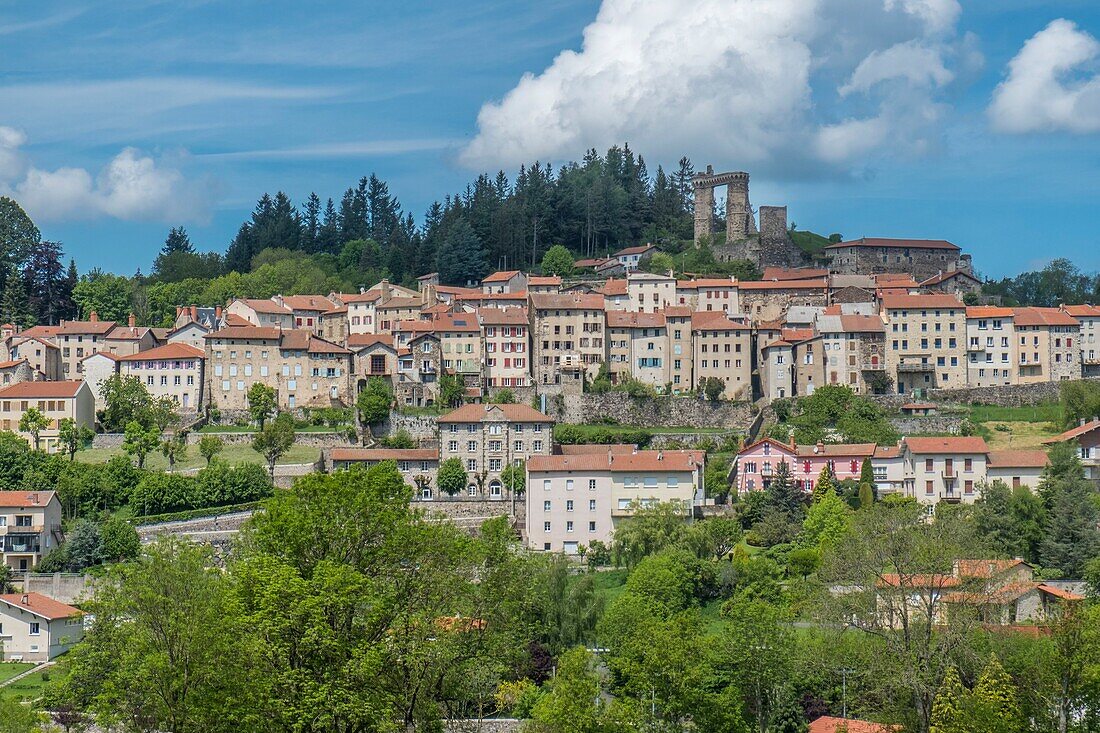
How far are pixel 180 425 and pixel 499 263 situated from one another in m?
45.0

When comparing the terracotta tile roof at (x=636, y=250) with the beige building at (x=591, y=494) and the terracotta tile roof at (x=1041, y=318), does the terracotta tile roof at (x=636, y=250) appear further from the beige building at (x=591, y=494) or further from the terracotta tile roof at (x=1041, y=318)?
the beige building at (x=591, y=494)

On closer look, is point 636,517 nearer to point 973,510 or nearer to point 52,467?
point 973,510

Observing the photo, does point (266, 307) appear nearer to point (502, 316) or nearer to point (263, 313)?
point (263, 313)

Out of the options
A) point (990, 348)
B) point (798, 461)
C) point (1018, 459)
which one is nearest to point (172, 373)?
point (798, 461)

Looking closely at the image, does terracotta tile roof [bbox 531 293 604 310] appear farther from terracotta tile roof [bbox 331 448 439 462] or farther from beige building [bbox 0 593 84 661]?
beige building [bbox 0 593 84 661]

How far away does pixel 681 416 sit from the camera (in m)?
88.2

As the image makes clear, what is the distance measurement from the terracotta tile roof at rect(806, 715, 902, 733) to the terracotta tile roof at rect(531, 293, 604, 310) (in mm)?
49807

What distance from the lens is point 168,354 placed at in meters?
89.4

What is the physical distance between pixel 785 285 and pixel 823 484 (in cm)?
3398

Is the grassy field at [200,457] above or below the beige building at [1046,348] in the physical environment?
below

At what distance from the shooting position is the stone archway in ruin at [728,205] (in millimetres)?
124812

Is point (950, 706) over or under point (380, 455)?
under

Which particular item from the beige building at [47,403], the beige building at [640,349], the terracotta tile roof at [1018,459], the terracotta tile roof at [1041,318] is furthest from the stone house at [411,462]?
the terracotta tile roof at [1041,318]

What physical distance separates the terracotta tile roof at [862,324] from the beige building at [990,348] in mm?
5764
